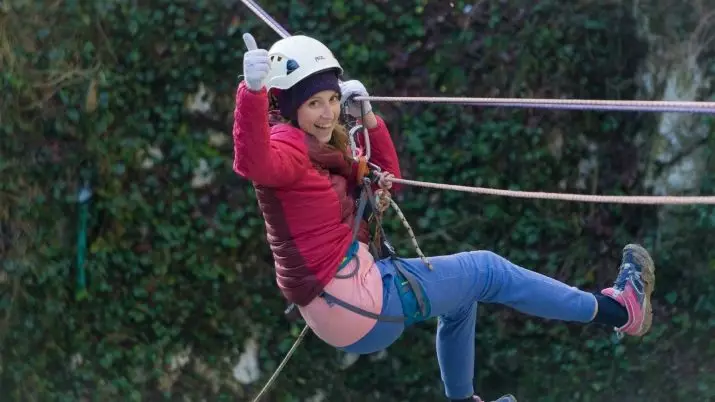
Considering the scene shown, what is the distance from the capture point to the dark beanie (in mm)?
2742

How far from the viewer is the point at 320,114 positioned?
276cm

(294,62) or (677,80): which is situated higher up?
(294,62)

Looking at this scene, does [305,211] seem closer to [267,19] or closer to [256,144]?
[256,144]

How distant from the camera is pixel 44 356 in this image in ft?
16.4

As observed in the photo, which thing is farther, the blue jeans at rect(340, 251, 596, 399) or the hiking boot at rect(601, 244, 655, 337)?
the hiking boot at rect(601, 244, 655, 337)

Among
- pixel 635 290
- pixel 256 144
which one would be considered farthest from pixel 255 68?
pixel 635 290

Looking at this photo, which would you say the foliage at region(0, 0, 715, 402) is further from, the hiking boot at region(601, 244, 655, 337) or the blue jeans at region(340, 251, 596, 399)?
the blue jeans at region(340, 251, 596, 399)

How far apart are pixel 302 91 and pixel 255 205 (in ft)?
6.46

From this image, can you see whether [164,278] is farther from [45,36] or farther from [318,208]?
[318,208]

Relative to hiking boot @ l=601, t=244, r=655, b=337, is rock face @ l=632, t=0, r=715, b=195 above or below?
above

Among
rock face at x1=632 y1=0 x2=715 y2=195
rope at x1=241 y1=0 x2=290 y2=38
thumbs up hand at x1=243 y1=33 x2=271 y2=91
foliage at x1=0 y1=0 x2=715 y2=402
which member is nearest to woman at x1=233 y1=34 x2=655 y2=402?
thumbs up hand at x1=243 y1=33 x2=271 y2=91

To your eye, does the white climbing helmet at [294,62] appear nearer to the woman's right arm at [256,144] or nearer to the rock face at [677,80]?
the woman's right arm at [256,144]

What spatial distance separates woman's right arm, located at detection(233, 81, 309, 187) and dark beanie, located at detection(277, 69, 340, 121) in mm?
220

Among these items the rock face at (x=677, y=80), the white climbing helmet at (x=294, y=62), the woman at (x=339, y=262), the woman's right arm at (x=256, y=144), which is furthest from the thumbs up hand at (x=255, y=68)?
the rock face at (x=677, y=80)
